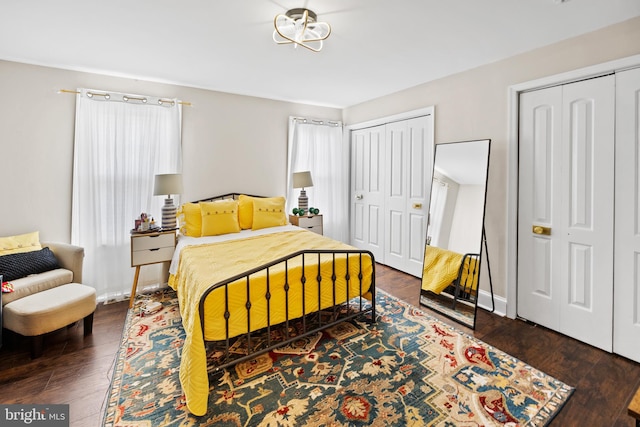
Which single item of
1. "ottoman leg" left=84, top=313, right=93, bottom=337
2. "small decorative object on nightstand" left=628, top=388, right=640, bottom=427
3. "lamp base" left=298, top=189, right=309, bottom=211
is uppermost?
"lamp base" left=298, top=189, right=309, bottom=211

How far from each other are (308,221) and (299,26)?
2759 millimetres

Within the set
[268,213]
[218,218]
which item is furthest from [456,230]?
[218,218]

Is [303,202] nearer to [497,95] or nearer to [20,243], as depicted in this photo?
[497,95]

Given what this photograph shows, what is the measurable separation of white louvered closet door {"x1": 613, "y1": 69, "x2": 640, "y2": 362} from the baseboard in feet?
2.72

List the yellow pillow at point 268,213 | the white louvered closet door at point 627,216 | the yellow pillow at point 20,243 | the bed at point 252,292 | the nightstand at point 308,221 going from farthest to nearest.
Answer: the nightstand at point 308,221
the yellow pillow at point 268,213
the yellow pillow at point 20,243
the white louvered closet door at point 627,216
the bed at point 252,292

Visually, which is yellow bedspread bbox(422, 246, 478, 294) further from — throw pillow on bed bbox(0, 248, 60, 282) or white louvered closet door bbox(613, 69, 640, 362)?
throw pillow on bed bbox(0, 248, 60, 282)

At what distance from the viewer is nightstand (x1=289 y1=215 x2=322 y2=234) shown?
4.49 metres

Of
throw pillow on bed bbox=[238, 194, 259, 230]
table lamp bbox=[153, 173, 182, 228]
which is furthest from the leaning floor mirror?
table lamp bbox=[153, 173, 182, 228]

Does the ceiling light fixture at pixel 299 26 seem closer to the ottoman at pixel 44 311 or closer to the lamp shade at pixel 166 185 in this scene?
the lamp shade at pixel 166 185

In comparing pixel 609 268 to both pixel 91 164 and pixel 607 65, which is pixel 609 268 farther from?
pixel 91 164

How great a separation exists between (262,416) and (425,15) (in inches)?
117

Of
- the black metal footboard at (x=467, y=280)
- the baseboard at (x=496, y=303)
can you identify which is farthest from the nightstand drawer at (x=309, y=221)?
the baseboard at (x=496, y=303)

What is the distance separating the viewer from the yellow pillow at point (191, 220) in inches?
139

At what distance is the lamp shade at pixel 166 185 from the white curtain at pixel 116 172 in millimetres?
324
